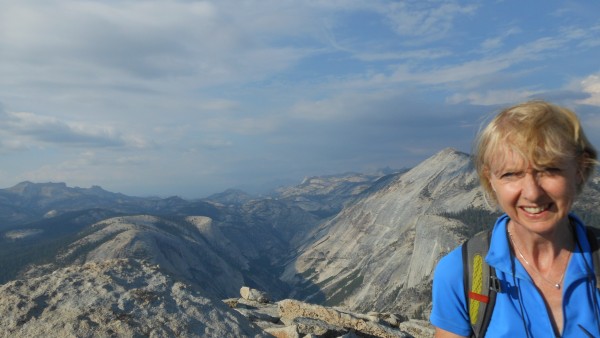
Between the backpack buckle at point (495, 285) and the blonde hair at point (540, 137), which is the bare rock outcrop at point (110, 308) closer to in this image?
the backpack buckle at point (495, 285)

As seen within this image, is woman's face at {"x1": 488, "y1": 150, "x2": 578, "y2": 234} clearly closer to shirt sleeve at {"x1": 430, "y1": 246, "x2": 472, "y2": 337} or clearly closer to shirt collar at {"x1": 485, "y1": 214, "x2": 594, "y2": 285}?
shirt collar at {"x1": 485, "y1": 214, "x2": 594, "y2": 285}

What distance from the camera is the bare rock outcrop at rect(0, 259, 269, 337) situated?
10.6 meters

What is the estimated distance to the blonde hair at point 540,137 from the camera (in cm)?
489

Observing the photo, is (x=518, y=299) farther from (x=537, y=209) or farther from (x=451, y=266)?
(x=537, y=209)

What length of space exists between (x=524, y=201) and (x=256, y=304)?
2505 centimetres

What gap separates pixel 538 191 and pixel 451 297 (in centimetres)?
174

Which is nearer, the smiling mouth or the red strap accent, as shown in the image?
the smiling mouth

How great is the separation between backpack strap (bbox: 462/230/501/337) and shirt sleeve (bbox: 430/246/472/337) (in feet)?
0.24

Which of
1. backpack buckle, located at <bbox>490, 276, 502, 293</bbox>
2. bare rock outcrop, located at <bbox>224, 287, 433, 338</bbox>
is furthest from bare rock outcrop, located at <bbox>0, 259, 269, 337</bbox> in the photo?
backpack buckle, located at <bbox>490, 276, 502, 293</bbox>

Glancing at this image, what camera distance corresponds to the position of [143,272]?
45.2ft

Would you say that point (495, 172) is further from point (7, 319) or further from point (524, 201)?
point (7, 319)

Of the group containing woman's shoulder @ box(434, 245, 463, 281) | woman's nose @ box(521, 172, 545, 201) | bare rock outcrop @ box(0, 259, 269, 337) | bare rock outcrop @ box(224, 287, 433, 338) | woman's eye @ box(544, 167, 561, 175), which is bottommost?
bare rock outcrop @ box(224, 287, 433, 338)

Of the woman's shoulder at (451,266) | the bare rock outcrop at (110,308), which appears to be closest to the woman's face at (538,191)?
the woman's shoulder at (451,266)

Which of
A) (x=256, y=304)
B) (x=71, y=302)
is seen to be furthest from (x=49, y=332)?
(x=256, y=304)
